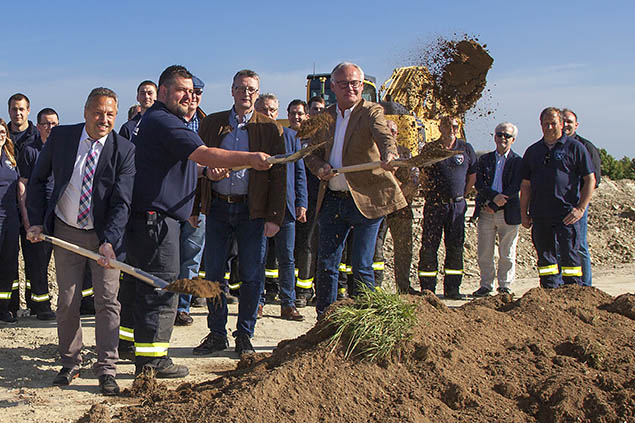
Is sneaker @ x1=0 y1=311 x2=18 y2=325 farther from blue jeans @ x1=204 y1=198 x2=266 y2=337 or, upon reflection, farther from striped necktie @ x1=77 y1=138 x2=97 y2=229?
striped necktie @ x1=77 y1=138 x2=97 y2=229

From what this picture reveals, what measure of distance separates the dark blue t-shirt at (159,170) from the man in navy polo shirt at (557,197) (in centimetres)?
437

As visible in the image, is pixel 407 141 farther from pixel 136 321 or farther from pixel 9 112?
pixel 136 321

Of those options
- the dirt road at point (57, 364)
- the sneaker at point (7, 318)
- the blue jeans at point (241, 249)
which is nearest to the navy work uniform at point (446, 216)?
the dirt road at point (57, 364)

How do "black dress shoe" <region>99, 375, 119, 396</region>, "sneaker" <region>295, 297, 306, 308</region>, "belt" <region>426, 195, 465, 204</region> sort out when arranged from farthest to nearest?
"belt" <region>426, 195, 465, 204</region> → "sneaker" <region>295, 297, 306, 308</region> → "black dress shoe" <region>99, 375, 119, 396</region>

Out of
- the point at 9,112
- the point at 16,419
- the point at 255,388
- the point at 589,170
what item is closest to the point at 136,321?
the point at 16,419

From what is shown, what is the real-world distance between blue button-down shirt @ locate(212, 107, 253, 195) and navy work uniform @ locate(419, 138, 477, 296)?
4071 millimetres

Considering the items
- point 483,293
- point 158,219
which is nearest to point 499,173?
point 483,293

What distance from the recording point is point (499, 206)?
10141mm

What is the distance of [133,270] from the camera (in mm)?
5074

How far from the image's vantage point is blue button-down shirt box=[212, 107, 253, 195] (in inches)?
250

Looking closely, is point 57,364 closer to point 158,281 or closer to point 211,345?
point 211,345

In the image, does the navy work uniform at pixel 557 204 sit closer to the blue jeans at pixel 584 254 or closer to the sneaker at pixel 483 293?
the blue jeans at pixel 584 254

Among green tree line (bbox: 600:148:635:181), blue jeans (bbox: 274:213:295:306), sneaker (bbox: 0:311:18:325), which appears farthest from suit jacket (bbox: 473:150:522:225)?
green tree line (bbox: 600:148:635:181)

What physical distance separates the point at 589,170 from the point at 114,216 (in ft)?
17.5
